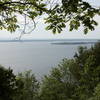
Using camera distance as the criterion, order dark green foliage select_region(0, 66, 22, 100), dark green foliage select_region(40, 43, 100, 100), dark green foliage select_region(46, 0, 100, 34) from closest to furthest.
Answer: dark green foliage select_region(46, 0, 100, 34) → dark green foliage select_region(0, 66, 22, 100) → dark green foliage select_region(40, 43, 100, 100)

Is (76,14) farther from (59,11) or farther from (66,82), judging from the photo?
(66,82)

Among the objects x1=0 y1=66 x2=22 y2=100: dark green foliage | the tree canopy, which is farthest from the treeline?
the tree canopy

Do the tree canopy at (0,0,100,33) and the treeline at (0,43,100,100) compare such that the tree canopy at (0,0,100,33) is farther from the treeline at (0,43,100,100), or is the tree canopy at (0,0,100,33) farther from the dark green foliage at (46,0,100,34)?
the treeline at (0,43,100,100)

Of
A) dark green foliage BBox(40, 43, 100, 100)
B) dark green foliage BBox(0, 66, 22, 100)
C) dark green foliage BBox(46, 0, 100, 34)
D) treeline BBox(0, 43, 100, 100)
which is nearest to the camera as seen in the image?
dark green foliage BBox(46, 0, 100, 34)

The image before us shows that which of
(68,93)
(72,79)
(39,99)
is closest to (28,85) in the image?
(39,99)

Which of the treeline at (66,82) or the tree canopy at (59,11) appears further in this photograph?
the treeline at (66,82)

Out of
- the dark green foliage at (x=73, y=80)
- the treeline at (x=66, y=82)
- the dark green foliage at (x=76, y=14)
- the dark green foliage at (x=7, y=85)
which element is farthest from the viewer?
the dark green foliage at (x=73, y=80)

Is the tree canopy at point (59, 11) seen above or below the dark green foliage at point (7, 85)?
above

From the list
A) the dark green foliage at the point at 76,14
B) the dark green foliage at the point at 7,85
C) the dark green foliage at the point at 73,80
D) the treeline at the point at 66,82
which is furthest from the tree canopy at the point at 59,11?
the dark green foliage at the point at 73,80

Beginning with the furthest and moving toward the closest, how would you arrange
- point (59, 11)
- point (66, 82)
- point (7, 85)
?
point (66, 82) < point (7, 85) < point (59, 11)

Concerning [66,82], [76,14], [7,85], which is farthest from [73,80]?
[76,14]

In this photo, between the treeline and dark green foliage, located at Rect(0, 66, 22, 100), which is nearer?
dark green foliage, located at Rect(0, 66, 22, 100)

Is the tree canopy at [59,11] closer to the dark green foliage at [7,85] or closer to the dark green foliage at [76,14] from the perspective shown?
the dark green foliage at [76,14]

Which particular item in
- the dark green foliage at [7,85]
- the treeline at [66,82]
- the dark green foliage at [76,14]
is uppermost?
the dark green foliage at [76,14]
